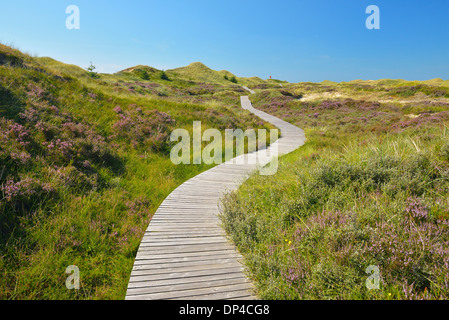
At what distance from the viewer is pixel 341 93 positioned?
141 ft

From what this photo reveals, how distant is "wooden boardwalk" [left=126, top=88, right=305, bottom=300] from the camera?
299 centimetres

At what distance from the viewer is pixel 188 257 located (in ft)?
12.2

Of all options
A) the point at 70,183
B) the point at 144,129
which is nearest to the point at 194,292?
the point at 70,183

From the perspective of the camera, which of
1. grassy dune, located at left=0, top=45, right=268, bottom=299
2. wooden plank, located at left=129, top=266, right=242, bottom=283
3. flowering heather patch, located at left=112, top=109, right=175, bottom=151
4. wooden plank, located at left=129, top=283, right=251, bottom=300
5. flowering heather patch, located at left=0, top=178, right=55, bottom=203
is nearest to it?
wooden plank, located at left=129, top=283, right=251, bottom=300

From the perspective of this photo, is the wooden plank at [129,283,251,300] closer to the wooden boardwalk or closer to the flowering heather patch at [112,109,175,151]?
the wooden boardwalk

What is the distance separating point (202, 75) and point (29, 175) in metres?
78.7

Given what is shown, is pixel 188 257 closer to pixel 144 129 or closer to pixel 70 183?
pixel 70 183

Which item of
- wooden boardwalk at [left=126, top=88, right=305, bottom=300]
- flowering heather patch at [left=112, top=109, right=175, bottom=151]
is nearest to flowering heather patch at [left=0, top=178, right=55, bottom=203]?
wooden boardwalk at [left=126, top=88, right=305, bottom=300]

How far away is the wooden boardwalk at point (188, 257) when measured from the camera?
2986mm

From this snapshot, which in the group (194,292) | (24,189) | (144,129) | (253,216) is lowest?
(194,292)

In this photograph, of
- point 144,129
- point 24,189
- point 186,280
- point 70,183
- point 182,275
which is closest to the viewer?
point 186,280

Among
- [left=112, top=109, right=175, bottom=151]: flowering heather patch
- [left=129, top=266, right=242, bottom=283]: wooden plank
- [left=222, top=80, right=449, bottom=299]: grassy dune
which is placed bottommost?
[left=129, top=266, right=242, bottom=283]: wooden plank

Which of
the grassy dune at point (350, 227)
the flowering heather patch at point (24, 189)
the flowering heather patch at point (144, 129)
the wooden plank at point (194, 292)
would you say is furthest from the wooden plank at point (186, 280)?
the flowering heather patch at point (144, 129)
